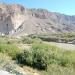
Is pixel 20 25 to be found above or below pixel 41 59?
below

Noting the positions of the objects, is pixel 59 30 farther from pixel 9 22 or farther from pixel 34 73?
pixel 34 73

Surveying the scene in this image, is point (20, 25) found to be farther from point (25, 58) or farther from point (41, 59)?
point (41, 59)

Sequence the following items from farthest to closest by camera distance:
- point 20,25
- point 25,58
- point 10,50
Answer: point 20,25
point 10,50
point 25,58

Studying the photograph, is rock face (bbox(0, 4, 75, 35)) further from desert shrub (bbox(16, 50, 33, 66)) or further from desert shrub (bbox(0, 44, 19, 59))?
desert shrub (bbox(16, 50, 33, 66))

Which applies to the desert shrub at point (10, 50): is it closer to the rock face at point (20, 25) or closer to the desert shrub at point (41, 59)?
the desert shrub at point (41, 59)

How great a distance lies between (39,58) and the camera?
16.0m

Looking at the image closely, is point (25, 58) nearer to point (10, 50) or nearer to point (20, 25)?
point (10, 50)

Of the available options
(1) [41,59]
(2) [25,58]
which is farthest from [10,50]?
(1) [41,59]

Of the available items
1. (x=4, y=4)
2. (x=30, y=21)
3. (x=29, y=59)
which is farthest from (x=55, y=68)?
(x=4, y=4)

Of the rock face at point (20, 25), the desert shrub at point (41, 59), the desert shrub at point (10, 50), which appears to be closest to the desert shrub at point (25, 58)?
the desert shrub at point (41, 59)

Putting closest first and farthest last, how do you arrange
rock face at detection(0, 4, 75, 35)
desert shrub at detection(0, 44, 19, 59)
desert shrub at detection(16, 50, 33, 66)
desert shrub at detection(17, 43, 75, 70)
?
desert shrub at detection(17, 43, 75, 70)
desert shrub at detection(16, 50, 33, 66)
desert shrub at detection(0, 44, 19, 59)
rock face at detection(0, 4, 75, 35)

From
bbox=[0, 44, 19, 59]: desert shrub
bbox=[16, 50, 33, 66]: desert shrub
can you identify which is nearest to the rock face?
bbox=[0, 44, 19, 59]: desert shrub

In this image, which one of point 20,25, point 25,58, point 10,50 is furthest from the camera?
point 20,25

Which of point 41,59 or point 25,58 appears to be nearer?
point 41,59
